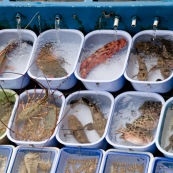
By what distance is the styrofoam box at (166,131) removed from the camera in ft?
12.3

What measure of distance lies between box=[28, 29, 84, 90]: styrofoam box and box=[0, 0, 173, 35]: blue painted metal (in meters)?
0.07

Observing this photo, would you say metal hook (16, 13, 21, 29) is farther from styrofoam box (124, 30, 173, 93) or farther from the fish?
styrofoam box (124, 30, 173, 93)

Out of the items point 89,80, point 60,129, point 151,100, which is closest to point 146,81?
point 151,100

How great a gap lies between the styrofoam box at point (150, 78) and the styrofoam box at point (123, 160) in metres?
0.54

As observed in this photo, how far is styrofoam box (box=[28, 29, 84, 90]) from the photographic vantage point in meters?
4.26

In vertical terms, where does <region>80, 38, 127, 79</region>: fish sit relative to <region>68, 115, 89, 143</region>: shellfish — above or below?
above

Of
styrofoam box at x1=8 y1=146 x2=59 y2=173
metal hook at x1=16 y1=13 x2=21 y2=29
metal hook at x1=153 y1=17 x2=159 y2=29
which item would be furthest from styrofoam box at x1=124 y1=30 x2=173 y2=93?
metal hook at x1=16 y1=13 x2=21 y2=29

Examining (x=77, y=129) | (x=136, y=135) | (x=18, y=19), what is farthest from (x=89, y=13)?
(x=136, y=135)

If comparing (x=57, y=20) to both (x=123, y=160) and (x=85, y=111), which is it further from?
(x=123, y=160)

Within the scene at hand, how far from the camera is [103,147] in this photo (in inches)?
156

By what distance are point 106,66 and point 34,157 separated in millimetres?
982

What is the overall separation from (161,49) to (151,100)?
0.49m

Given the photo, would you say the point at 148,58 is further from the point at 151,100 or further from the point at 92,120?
the point at 92,120

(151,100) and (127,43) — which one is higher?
(127,43)
